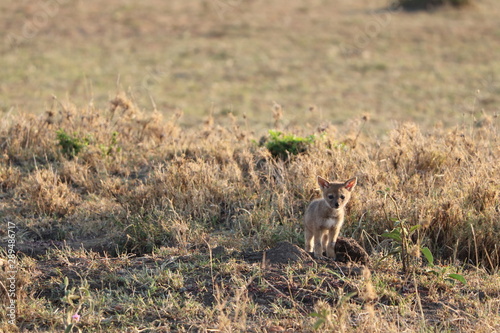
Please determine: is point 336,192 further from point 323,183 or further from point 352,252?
point 352,252

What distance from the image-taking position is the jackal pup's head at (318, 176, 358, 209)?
558 cm

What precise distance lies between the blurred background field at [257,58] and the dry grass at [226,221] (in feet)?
14.7

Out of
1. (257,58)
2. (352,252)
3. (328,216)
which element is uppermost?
(328,216)

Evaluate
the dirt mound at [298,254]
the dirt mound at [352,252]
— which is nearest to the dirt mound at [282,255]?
the dirt mound at [298,254]

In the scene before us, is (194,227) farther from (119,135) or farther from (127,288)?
(119,135)

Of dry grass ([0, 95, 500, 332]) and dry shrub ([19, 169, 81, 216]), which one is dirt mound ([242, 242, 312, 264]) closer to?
dry grass ([0, 95, 500, 332])

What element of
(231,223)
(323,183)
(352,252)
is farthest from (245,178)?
(352,252)

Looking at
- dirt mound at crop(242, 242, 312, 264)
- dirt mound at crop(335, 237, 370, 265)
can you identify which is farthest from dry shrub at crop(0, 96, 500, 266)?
dirt mound at crop(335, 237, 370, 265)

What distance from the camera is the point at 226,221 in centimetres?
669

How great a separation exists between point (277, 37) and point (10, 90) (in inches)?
372

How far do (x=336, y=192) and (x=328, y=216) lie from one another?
21 centimetres

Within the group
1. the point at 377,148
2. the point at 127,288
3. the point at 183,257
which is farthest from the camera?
the point at 377,148

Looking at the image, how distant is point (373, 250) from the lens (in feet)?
19.4

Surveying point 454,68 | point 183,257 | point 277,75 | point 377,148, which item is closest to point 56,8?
point 277,75
